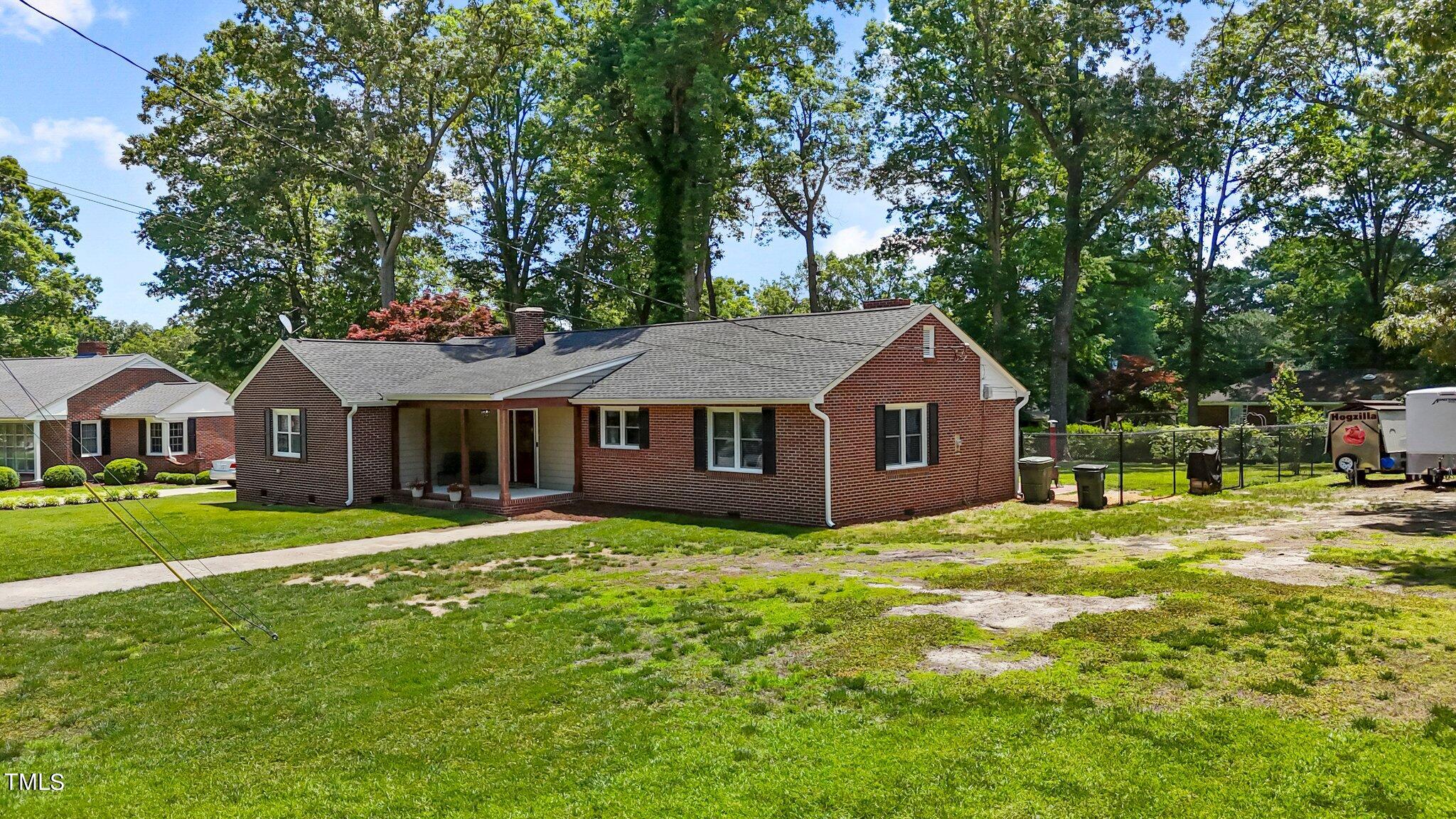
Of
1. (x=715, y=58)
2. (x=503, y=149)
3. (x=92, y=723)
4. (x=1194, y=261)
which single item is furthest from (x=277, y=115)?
(x=1194, y=261)

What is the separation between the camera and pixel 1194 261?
4147cm

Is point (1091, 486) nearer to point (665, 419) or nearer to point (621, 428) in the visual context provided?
point (665, 419)

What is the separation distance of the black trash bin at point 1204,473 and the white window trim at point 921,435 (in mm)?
6861

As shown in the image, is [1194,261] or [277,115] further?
[1194,261]

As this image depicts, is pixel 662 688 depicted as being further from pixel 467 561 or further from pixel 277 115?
pixel 277 115

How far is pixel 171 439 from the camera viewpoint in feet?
108

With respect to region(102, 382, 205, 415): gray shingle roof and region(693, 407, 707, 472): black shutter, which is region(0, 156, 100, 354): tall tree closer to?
region(102, 382, 205, 415): gray shingle roof

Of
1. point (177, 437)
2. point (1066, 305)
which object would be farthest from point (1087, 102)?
point (177, 437)

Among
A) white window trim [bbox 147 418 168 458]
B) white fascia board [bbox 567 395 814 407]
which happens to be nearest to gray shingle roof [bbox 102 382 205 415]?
white window trim [bbox 147 418 168 458]

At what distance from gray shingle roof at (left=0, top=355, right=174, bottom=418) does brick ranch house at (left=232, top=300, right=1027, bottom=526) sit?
12.8 m

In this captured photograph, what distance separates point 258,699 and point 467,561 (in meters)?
6.04

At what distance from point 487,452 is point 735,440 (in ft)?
26.3

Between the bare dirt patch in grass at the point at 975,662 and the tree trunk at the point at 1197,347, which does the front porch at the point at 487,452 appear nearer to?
the bare dirt patch in grass at the point at 975,662

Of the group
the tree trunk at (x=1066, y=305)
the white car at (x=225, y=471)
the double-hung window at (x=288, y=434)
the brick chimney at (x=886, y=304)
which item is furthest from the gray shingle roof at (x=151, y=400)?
the tree trunk at (x=1066, y=305)
